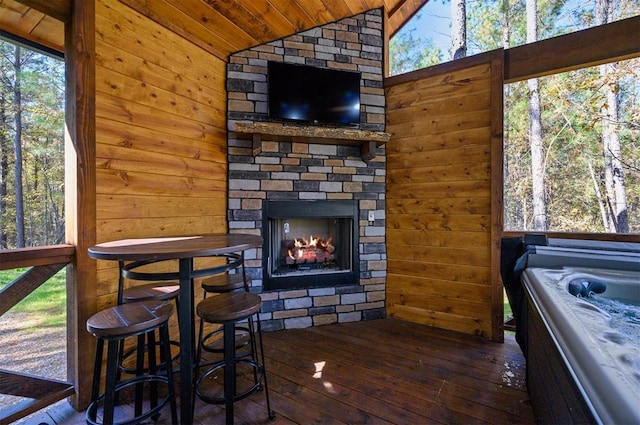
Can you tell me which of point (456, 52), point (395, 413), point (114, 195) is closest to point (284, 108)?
point (114, 195)

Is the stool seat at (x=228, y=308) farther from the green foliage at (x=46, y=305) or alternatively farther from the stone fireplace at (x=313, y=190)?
the green foliage at (x=46, y=305)

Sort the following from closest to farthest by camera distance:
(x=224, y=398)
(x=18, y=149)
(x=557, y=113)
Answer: (x=224, y=398), (x=18, y=149), (x=557, y=113)

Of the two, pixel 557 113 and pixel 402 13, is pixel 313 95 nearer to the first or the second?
pixel 402 13

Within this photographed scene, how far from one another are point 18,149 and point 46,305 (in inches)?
47.3

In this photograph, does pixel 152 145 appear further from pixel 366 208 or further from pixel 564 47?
pixel 564 47

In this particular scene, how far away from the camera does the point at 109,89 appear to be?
5.99 ft

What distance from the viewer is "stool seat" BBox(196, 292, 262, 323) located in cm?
138

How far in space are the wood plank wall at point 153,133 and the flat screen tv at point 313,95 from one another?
0.50 meters

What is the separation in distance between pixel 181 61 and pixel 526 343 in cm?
307

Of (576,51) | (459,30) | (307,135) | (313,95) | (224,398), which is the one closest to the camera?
(224,398)

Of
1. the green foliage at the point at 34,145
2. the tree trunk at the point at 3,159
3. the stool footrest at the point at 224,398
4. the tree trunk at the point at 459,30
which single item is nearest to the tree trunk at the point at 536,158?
the tree trunk at the point at 459,30

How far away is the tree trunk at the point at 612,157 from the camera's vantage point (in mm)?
3783

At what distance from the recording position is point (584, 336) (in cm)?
89

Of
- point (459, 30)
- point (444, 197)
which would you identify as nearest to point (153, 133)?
point (444, 197)
